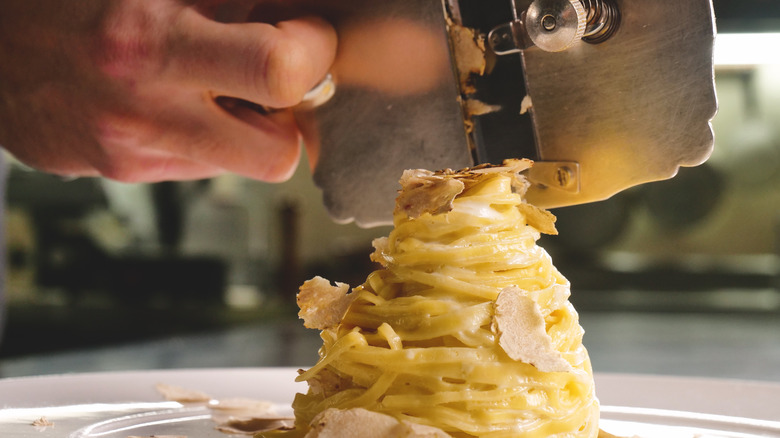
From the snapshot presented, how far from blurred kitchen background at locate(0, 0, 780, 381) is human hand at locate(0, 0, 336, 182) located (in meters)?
2.05

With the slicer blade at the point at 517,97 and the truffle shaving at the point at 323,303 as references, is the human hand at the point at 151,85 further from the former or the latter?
the truffle shaving at the point at 323,303

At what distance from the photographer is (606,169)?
1069 mm

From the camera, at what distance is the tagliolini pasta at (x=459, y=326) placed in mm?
962

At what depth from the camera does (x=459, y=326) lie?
98 cm

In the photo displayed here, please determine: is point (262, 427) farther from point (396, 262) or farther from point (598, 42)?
point (598, 42)

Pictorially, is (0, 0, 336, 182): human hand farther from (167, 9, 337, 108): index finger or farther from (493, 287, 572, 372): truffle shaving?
(493, 287, 572, 372): truffle shaving

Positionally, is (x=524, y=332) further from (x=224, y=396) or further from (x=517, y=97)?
(x=224, y=396)

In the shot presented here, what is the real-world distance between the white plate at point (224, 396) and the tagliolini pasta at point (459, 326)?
0.25 m

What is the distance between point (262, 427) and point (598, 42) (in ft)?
2.45

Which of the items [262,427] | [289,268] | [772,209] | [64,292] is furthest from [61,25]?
[772,209]

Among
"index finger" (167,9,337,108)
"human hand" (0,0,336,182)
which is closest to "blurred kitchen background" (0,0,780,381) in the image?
"human hand" (0,0,336,182)

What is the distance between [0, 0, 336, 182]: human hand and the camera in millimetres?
1269

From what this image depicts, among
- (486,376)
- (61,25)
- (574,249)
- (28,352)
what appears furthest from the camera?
(574,249)

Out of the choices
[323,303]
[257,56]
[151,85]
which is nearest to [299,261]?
[151,85]
